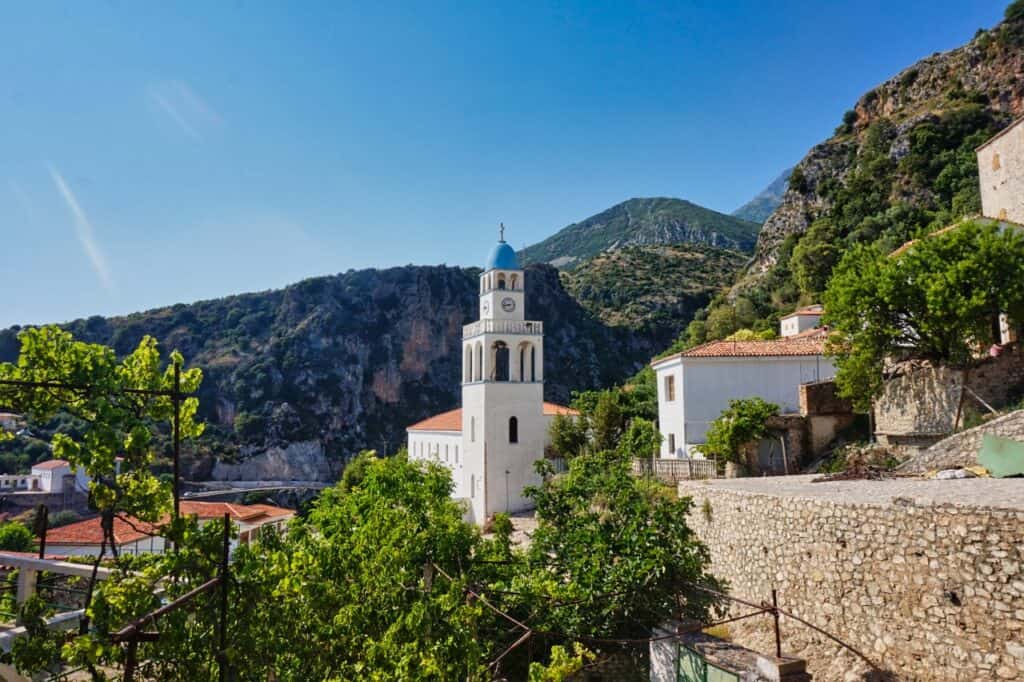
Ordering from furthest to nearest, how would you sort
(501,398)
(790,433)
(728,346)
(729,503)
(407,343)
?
(407,343), (501,398), (728,346), (790,433), (729,503)

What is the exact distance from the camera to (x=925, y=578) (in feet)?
25.6

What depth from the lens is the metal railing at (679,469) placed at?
21031 millimetres

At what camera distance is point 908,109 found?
7069 cm

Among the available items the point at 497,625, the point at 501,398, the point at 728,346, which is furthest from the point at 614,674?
the point at 501,398

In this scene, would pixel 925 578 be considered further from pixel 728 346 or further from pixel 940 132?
pixel 940 132

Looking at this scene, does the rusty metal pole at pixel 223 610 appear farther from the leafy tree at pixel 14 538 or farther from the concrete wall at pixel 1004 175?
the leafy tree at pixel 14 538

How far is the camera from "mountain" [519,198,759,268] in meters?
142

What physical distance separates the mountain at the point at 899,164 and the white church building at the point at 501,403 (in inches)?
1180

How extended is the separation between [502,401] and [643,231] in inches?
5011

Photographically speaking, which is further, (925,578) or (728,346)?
(728,346)

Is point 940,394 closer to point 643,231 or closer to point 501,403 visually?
point 501,403

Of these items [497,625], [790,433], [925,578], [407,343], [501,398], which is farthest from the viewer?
[407,343]

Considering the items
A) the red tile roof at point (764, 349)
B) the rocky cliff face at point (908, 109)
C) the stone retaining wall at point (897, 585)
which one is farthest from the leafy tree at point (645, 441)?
the rocky cliff face at point (908, 109)

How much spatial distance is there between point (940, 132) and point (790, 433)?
55.6 meters
